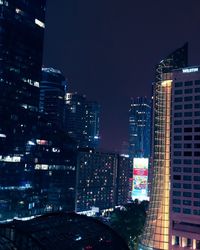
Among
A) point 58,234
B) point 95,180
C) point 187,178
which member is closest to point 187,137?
point 187,178

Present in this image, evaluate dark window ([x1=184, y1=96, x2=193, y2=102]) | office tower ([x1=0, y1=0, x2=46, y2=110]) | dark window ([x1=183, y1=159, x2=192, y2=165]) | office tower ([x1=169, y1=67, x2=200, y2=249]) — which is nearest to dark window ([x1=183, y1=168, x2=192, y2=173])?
office tower ([x1=169, y1=67, x2=200, y2=249])

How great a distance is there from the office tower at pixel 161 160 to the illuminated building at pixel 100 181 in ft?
231

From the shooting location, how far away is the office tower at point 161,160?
7579 centimetres

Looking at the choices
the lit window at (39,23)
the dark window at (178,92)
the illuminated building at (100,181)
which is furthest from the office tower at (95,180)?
the dark window at (178,92)

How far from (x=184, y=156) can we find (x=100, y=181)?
86.8m

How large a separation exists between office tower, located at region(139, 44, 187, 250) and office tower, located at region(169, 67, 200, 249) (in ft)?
5.32

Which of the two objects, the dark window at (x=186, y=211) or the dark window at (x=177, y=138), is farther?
the dark window at (x=177, y=138)

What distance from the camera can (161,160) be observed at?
80.6 meters

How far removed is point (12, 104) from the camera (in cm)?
11212

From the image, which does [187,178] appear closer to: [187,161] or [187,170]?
[187,170]

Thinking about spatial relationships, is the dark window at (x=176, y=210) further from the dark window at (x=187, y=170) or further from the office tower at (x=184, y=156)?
the dark window at (x=187, y=170)

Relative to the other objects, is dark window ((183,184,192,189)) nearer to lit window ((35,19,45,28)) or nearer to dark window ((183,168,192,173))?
dark window ((183,168,192,173))

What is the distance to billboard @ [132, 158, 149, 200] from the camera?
14262cm

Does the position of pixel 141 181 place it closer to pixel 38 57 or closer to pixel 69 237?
pixel 38 57
